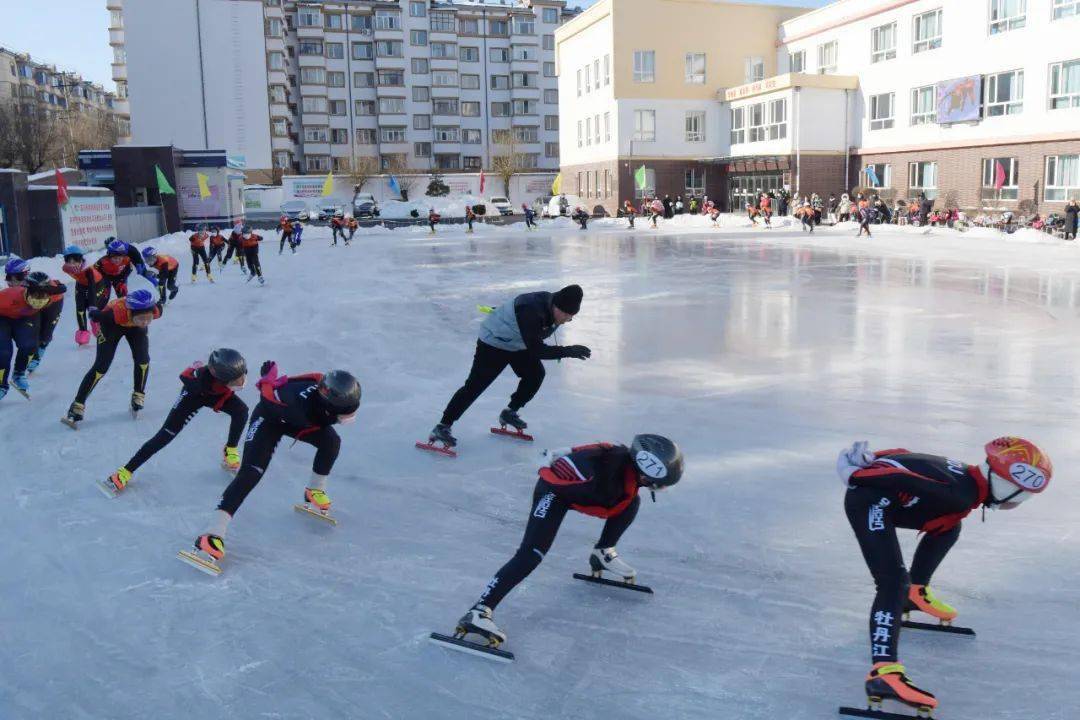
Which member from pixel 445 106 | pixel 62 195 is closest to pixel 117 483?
pixel 62 195

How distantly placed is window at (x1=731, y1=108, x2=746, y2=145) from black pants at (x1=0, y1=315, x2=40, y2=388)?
134 feet

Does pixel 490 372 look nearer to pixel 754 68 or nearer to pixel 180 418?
pixel 180 418

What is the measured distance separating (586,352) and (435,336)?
19.4ft

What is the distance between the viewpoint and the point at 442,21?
70625mm

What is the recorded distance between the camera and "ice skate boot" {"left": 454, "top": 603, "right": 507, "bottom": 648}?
3.66 metres

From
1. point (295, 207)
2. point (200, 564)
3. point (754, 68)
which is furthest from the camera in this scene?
point (295, 207)

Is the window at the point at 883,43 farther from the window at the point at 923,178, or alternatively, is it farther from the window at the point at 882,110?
the window at the point at 923,178

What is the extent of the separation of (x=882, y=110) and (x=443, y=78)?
1624 inches

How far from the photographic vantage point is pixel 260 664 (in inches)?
141

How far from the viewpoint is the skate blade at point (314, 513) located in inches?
203

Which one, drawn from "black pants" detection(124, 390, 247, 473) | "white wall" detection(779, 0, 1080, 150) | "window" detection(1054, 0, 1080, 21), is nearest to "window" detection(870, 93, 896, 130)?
"white wall" detection(779, 0, 1080, 150)

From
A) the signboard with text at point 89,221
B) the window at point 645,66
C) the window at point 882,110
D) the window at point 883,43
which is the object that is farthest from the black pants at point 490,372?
the window at point 645,66

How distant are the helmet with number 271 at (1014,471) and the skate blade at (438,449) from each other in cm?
385

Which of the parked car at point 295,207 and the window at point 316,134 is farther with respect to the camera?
the window at point 316,134
